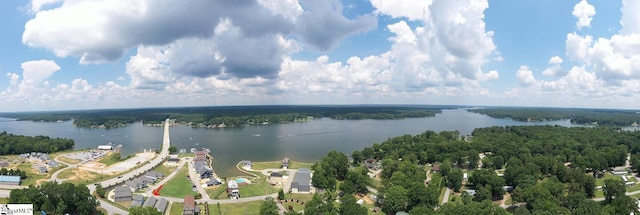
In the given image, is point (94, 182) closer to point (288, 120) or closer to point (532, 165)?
point (532, 165)

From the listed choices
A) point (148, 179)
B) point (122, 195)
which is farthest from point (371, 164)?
point (122, 195)

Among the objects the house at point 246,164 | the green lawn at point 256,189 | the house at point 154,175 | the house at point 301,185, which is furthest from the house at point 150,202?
the house at point 246,164

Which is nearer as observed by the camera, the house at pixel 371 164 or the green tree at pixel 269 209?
the green tree at pixel 269 209

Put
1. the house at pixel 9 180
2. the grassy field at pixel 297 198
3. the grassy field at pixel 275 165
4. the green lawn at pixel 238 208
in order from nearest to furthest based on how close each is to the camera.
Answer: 1. the green lawn at pixel 238 208
2. the grassy field at pixel 297 198
3. the house at pixel 9 180
4. the grassy field at pixel 275 165

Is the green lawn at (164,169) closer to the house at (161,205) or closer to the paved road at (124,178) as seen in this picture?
the paved road at (124,178)

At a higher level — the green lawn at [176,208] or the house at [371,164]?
the house at [371,164]

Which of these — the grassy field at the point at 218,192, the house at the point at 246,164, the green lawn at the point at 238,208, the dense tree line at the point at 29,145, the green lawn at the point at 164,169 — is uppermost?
the dense tree line at the point at 29,145

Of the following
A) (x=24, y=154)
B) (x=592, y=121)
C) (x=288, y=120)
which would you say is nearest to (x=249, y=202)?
(x=24, y=154)

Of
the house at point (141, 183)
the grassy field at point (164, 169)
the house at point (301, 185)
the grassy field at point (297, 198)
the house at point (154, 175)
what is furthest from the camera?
the grassy field at point (164, 169)
